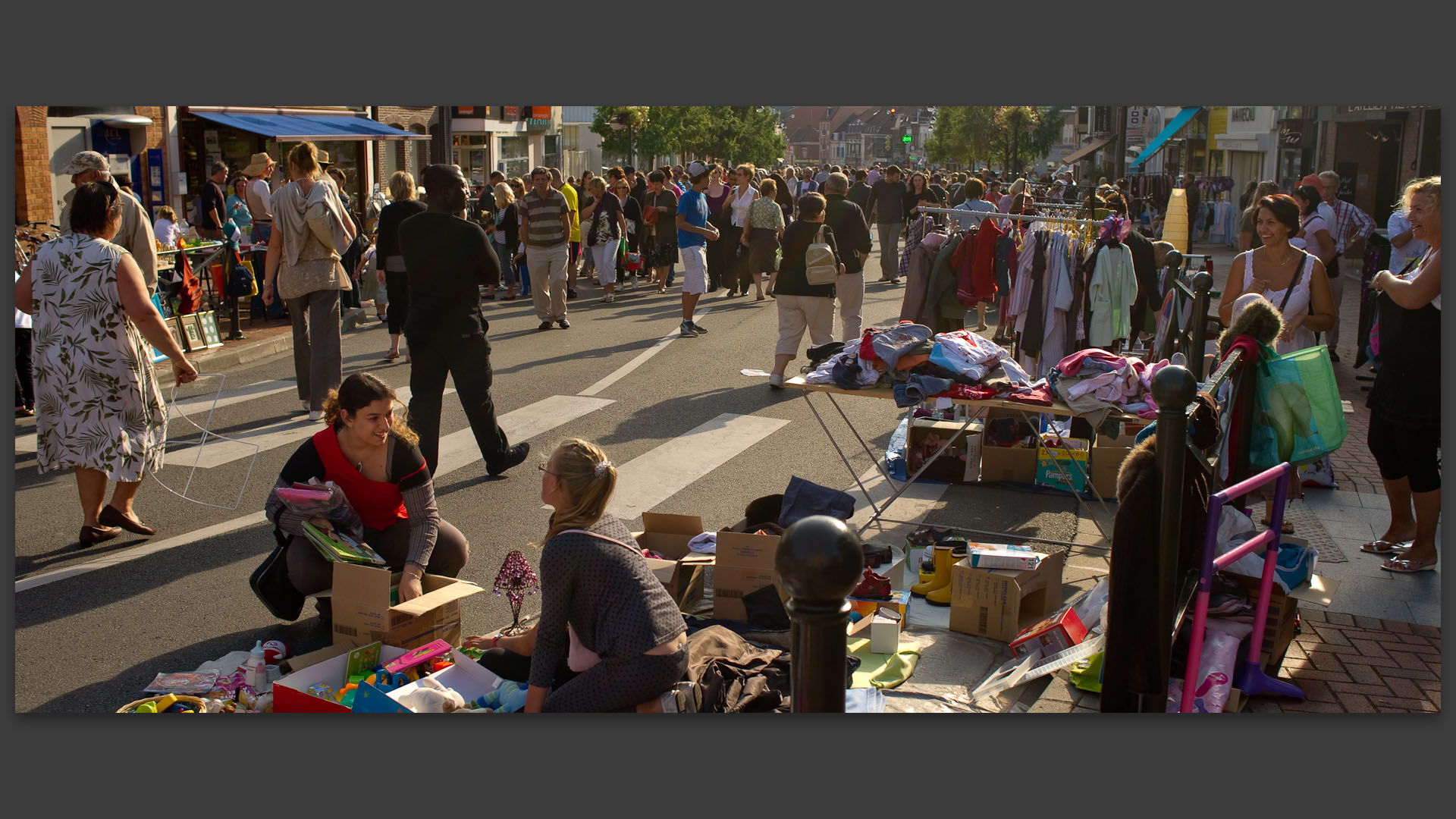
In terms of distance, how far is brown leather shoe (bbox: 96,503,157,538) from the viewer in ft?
22.0

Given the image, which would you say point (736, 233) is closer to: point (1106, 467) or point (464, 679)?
point (1106, 467)

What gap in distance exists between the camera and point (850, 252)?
12055 millimetres

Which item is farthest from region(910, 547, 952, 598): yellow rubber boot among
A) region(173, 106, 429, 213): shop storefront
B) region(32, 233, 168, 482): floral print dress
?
region(173, 106, 429, 213): shop storefront

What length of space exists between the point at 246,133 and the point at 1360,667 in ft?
73.2

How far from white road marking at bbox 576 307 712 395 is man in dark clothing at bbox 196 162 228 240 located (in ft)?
22.3

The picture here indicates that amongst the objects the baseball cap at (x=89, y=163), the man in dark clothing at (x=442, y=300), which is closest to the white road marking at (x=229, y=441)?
the man in dark clothing at (x=442, y=300)

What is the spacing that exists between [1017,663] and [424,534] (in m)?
2.60

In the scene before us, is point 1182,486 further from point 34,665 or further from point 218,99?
point 34,665

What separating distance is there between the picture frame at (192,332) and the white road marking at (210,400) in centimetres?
119

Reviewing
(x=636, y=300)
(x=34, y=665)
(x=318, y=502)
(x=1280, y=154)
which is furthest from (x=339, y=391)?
(x=1280, y=154)

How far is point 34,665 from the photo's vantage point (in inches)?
200

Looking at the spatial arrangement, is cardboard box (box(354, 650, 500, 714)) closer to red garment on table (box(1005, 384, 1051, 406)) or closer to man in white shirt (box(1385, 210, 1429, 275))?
red garment on table (box(1005, 384, 1051, 406))

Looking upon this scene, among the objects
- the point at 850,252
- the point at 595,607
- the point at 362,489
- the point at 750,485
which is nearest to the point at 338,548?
the point at 362,489

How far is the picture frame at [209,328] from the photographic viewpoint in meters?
12.2
